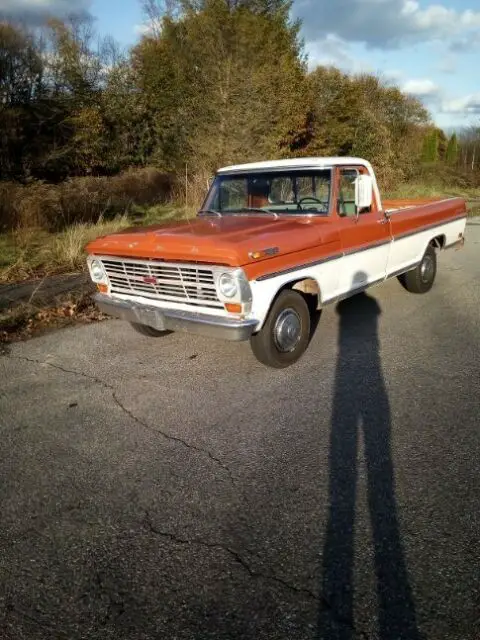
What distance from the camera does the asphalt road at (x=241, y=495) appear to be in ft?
6.80

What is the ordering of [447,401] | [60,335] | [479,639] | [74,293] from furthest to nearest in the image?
1. [74,293]
2. [60,335]
3. [447,401]
4. [479,639]

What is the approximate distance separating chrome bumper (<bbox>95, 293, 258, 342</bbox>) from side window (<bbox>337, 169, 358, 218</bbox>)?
1.82 meters

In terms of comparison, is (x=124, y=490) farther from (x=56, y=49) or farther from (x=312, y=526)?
(x=56, y=49)

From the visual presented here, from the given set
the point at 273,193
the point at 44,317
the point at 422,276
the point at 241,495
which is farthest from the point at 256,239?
the point at 422,276

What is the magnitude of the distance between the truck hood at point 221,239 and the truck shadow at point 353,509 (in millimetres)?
1202

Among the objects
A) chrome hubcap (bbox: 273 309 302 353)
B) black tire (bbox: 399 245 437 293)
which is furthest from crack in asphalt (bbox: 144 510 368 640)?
black tire (bbox: 399 245 437 293)

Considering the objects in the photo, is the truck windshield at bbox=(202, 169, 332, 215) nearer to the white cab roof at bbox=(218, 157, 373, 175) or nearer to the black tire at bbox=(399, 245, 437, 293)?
the white cab roof at bbox=(218, 157, 373, 175)

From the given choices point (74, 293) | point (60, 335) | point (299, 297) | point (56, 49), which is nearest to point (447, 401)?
point (299, 297)

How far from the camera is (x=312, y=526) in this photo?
2.53 m

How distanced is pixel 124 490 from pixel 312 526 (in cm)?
107

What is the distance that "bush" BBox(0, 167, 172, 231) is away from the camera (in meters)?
10.7

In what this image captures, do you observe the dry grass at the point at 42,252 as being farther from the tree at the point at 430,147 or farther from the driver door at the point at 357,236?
the tree at the point at 430,147

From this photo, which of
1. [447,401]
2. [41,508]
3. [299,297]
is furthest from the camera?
[299,297]

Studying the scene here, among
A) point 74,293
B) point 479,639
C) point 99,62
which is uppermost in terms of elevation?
point 99,62
